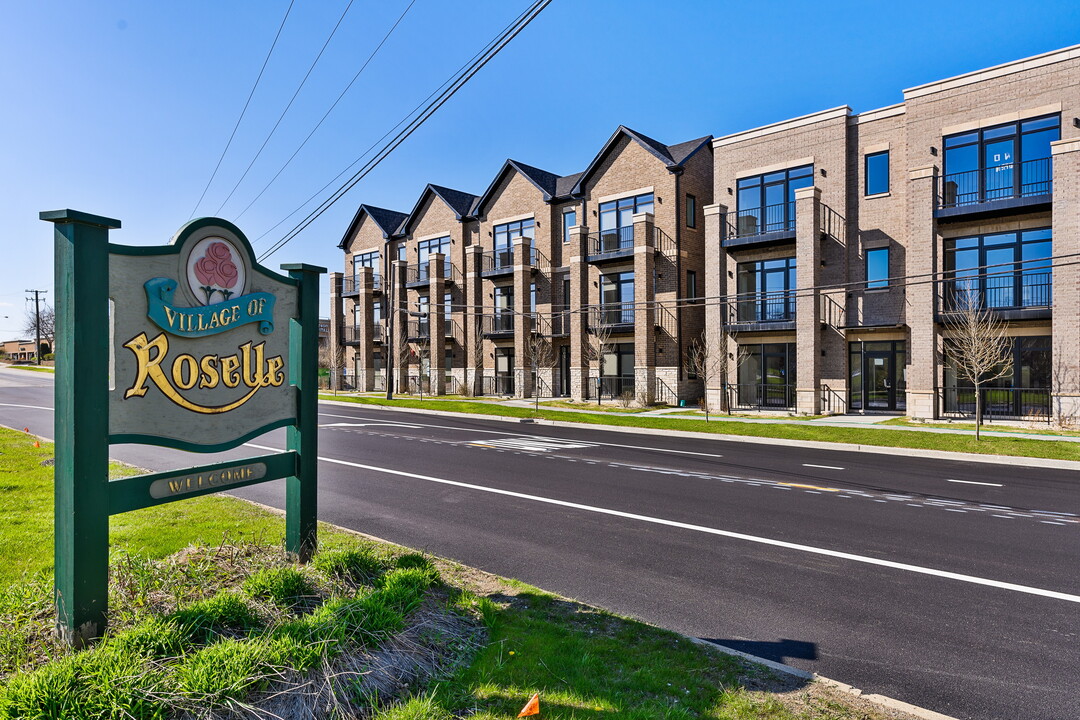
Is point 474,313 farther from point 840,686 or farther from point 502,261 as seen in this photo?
point 840,686

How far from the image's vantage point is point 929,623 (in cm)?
544

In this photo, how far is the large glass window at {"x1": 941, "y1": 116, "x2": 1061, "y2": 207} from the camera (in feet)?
73.1

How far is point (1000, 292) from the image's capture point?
2308cm

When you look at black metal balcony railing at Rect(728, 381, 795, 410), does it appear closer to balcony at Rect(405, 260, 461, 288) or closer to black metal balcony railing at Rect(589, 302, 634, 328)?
black metal balcony railing at Rect(589, 302, 634, 328)

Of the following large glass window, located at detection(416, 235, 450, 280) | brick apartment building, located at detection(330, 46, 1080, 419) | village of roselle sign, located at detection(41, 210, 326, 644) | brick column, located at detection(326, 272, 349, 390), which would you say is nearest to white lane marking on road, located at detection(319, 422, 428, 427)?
brick apartment building, located at detection(330, 46, 1080, 419)

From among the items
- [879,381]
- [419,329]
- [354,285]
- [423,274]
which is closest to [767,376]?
[879,381]

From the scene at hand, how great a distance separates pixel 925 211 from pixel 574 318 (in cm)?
1738

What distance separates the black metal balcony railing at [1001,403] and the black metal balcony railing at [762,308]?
22.6 ft

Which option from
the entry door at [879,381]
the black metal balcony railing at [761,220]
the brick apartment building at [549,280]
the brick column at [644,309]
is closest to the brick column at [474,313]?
the brick apartment building at [549,280]

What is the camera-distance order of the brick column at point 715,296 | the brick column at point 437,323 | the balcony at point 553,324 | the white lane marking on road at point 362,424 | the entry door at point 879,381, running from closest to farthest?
the white lane marking on road at point 362,424, the entry door at point 879,381, the brick column at point 715,296, the balcony at point 553,324, the brick column at point 437,323

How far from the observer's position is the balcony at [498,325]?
130ft

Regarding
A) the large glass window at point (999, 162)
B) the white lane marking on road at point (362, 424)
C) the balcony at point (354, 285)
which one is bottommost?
the white lane marking on road at point (362, 424)

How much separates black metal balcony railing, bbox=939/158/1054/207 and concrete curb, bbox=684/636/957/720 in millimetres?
24712

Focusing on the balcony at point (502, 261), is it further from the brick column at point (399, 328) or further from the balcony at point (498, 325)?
the brick column at point (399, 328)
